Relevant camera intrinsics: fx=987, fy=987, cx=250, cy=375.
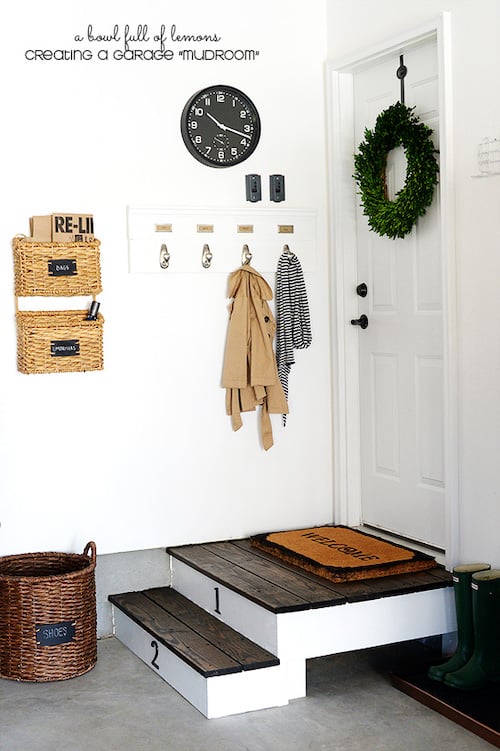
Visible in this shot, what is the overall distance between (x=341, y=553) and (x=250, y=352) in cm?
93

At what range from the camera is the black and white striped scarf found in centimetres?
419

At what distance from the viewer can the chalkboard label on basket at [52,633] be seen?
356cm

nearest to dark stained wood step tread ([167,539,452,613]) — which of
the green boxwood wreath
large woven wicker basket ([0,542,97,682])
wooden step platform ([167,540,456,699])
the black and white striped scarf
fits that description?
wooden step platform ([167,540,456,699])

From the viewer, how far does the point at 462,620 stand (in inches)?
131

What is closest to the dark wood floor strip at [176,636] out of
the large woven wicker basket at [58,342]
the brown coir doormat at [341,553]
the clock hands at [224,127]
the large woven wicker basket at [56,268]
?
the brown coir doormat at [341,553]

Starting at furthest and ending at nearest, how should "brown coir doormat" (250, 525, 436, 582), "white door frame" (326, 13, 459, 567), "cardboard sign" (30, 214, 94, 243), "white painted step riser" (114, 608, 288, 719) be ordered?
"white door frame" (326, 13, 459, 567)
"cardboard sign" (30, 214, 94, 243)
"brown coir doormat" (250, 525, 436, 582)
"white painted step riser" (114, 608, 288, 719)

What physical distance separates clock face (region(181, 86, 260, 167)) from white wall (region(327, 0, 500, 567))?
0.88 meters

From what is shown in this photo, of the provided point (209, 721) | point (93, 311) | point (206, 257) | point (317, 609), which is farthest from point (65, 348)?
point (209, 721)

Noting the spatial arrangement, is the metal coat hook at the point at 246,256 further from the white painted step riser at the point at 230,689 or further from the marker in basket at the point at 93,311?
the white painted step riser at the point at 230,689

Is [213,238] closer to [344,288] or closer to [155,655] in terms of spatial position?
[344,288]

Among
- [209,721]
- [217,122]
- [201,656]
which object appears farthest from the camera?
[217,122]

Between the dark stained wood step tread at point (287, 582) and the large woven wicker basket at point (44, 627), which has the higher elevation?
the dark stained wood step tread at point (287, 582)

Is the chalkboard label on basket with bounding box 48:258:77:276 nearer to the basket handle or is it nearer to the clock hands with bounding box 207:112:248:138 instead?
the clock hands with bounding box 207:112:248:138

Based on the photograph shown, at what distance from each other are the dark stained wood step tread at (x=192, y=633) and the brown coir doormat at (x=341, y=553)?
377 millimetres
